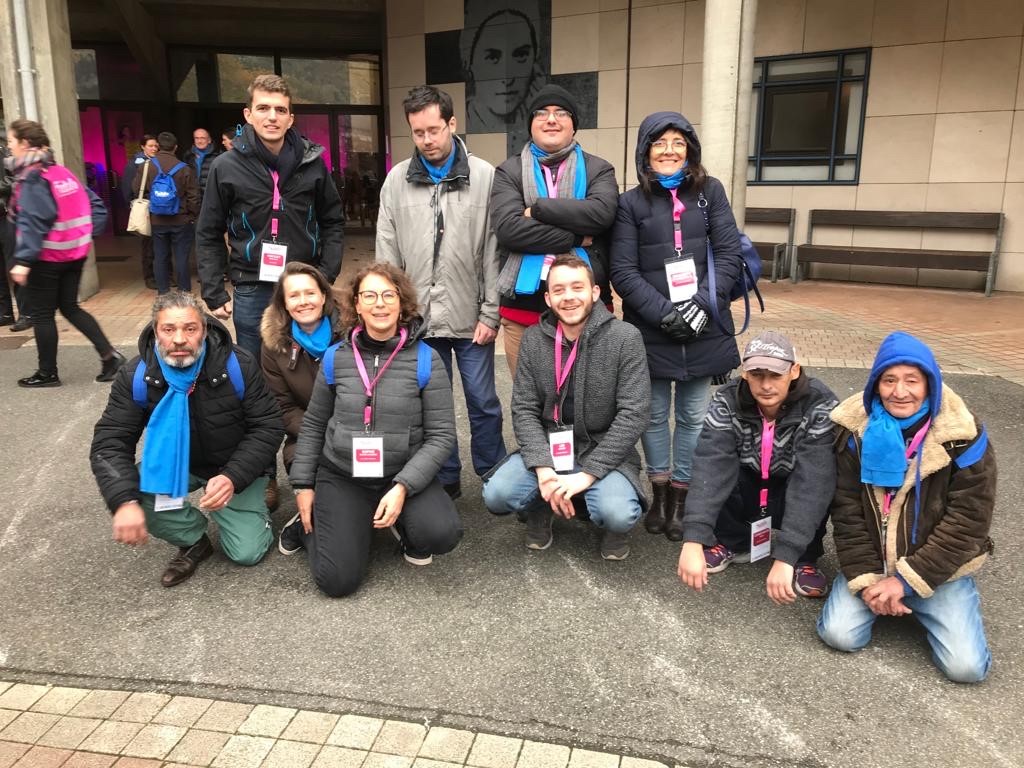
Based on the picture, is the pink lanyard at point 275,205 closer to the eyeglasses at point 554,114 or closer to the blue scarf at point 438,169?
the blue scarf at point 438,169

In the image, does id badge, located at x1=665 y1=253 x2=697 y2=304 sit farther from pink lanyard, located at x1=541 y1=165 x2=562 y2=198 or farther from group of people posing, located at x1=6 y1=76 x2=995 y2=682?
pink lanyard, located at x1=541 y1=165 x2=562 y2=198

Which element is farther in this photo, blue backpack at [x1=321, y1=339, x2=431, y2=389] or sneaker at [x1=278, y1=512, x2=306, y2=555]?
sneaker at [x1=278, y1=512, x2=306, y2=555]

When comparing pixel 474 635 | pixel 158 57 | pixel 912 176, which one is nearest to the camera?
pixel 474 635

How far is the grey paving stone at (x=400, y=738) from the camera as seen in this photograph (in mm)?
2578

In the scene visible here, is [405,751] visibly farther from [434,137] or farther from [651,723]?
[434,137]

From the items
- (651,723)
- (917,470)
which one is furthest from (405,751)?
(917,470)

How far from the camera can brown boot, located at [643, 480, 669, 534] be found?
13.4 feet

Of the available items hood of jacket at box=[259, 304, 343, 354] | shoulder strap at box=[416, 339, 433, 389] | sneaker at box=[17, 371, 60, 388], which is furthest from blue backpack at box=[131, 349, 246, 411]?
sneaker at box=[17, 371, 60, 388]

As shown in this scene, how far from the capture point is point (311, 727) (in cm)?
269

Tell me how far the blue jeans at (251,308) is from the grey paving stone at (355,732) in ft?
7.90

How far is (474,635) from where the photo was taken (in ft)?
10.6

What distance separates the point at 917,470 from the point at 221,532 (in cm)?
285

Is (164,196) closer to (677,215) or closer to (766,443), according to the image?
(677,215)

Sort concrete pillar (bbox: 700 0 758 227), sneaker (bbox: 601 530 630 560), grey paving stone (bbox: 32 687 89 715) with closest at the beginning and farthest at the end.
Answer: grey paving stone (bbox: 32 687 89 715), sneaker (bbox: 601 530 630 560), concrete pillar (bbox: 700 0 758 227)
